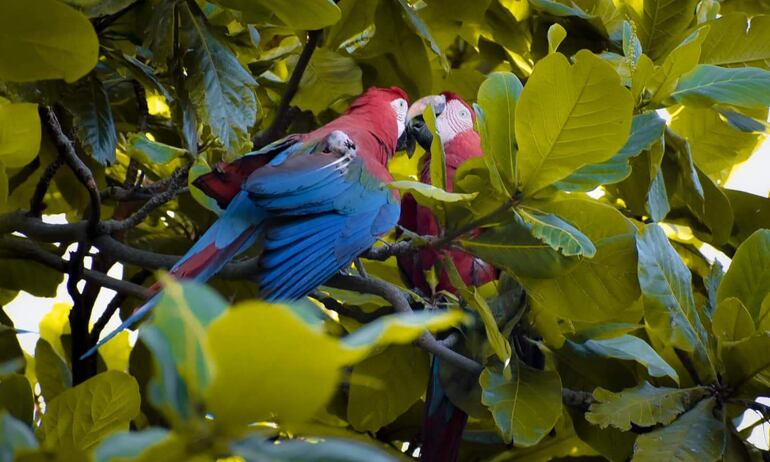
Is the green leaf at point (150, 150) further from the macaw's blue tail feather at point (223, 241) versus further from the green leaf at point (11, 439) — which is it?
the green leaf at point (11, 439)

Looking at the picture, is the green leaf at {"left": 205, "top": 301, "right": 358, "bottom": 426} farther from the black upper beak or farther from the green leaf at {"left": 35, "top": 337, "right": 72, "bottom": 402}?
the black upper beak

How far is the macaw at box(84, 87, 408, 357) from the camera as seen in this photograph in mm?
949

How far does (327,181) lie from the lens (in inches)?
42.2

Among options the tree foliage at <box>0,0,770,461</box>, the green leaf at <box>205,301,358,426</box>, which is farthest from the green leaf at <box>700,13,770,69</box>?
the green leaf at <box>205,301,358,426</box>

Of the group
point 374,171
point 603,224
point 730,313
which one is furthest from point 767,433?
point 374,171

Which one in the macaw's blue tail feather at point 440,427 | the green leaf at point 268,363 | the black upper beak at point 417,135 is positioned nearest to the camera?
the green leaf at point 268,363

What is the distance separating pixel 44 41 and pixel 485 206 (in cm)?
39

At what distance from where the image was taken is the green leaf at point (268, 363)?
32cm

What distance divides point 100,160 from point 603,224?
1.59 ft

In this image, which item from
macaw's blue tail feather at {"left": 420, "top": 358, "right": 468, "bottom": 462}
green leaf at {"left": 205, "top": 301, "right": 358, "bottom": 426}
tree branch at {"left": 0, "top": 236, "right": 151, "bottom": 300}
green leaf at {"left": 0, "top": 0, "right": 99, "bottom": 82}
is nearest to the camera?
green leaf at {"left": 205, "top": 301, "right": 358, "bottom": 426}

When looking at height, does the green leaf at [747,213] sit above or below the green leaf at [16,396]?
below

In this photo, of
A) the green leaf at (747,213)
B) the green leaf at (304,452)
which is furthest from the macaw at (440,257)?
the green leaf at (304,452)

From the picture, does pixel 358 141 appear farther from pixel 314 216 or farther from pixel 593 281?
pixel 593 281

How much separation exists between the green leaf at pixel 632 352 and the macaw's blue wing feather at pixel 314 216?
0.84 ft
